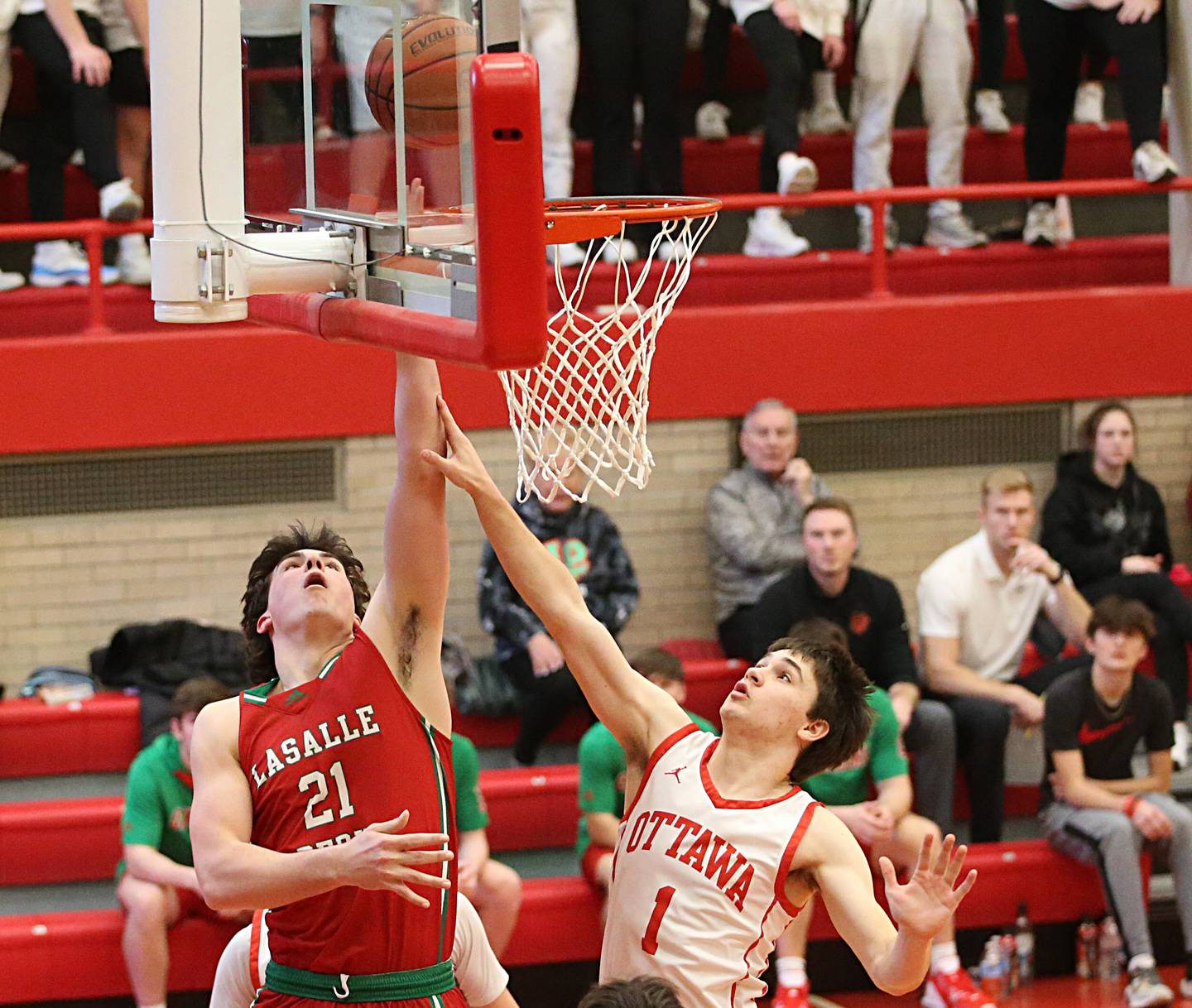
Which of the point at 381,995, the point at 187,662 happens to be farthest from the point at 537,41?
the point at 381,995

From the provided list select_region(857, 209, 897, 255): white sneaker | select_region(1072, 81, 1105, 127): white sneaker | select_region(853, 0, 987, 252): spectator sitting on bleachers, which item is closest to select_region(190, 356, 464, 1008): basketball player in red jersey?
select_region(857, 209, 897, 255): white sneaker

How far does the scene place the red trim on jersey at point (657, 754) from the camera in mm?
3855

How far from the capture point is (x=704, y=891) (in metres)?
3.70

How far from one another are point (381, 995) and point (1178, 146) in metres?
6.48

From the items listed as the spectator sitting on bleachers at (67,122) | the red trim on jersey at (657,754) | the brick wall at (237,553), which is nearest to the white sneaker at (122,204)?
the spectator sitting on bleachers at (67,122)

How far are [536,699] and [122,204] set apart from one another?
8.48 ft

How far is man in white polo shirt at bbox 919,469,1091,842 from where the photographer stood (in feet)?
23.0

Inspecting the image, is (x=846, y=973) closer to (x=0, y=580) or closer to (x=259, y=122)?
(x=0, y=580)

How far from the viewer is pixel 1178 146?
8.69m

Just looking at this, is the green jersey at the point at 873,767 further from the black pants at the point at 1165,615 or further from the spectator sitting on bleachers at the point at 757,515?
the black pants at the point at 1165,615

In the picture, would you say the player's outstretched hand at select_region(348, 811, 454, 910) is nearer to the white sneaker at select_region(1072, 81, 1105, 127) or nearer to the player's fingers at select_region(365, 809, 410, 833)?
the player's fingers at select_region(365, 809, 410, 833)

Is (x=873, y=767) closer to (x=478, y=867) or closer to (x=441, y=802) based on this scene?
(x=478, y=867)

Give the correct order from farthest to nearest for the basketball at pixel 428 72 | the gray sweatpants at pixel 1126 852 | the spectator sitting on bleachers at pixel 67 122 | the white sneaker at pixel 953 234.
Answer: the white sneaker at pixel 953 234, the spectator sitting on bleachers at pixel 67 122, the gray sweatpants at pixel 1126 852, the basketball at pixel 428 72

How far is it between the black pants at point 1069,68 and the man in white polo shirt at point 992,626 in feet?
7.04
